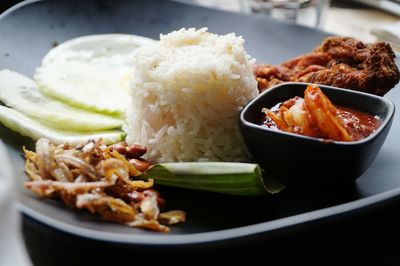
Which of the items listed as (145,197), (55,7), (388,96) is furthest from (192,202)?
(55,7)

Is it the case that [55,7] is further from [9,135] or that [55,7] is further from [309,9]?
[309,9]

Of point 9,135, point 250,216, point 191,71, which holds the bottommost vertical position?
point 250,216

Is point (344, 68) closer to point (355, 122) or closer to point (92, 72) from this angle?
point (355, 122)

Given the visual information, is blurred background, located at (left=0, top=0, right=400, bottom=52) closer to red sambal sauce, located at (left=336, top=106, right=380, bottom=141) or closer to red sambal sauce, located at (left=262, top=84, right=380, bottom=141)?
red sambal sauce, located at (left=336, top=106, right=380, bottom=141)

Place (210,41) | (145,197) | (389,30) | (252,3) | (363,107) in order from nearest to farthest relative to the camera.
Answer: (145,197), (363,107), (210,41), (389,30), (252,3)

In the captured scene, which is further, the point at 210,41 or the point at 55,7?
the point at 55,7

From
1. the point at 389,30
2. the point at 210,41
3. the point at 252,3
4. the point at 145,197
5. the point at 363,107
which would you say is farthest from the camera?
the point at 252,3

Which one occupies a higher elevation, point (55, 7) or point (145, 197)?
point (55, 7)

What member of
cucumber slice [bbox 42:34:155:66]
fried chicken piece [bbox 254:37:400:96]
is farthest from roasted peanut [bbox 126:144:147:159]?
cucumber slice [bbox 42:34:155:66]
